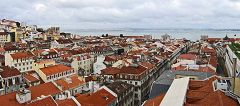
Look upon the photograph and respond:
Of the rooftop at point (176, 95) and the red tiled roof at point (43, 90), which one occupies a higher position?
the rooftop at point (176, 95)

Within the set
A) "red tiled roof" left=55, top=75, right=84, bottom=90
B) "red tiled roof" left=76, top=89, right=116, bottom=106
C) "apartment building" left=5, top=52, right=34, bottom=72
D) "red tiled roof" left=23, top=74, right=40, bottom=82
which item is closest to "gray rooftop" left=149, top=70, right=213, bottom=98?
"red tiled roof" left=76, top=89, right=116, bottom=106

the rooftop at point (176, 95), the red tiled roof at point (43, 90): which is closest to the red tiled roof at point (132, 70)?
the red tiled roof at point (43, 90)

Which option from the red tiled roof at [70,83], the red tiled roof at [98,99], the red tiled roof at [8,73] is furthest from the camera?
the red tiled roof at [8,73]

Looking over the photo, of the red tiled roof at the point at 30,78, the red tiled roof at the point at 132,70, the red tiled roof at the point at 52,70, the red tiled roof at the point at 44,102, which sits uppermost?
the red tiled roof at the point at 132,70

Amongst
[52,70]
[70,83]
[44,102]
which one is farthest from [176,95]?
[52,70]

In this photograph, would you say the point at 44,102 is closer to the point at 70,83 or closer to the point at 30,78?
the point at 70,83

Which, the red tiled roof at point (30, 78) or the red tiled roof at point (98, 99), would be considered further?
the red tiled roof at point (30, 78)

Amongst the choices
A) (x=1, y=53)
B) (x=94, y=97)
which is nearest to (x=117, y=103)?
(x=94, y=97)

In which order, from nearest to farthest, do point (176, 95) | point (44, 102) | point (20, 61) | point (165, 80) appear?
point (176, 95) < point (44, 102) < point (165, 80) < point (20, 61)

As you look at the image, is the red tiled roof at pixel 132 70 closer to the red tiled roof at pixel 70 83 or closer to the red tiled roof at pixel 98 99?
the red tiled roof at pixel 70 83
